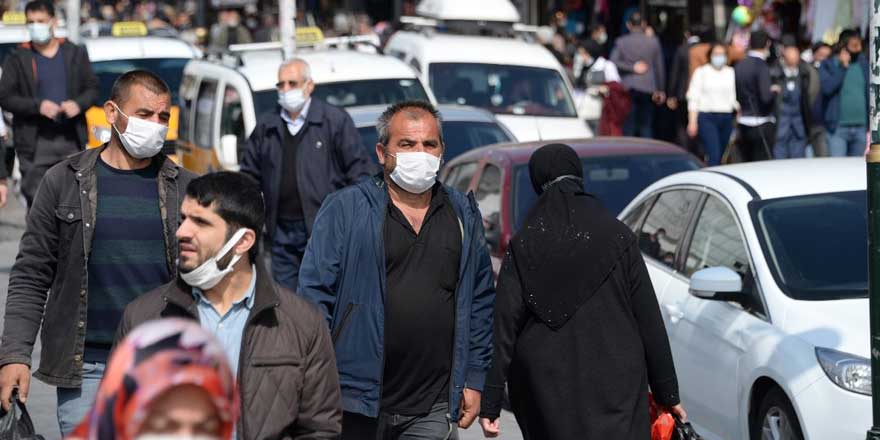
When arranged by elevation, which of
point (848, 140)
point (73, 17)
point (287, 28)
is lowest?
point (848, 140)

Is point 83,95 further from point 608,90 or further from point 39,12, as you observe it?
point 608,90

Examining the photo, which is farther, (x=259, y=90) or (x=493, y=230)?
(x=259, y=90)

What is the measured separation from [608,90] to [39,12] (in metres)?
8.94

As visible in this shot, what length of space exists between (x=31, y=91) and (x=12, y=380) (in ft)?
22.8

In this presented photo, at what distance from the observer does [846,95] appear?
16422 mm

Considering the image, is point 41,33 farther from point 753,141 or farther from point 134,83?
point 753,141

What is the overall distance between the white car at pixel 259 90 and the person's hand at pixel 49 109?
6.45 ft

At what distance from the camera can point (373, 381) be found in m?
5.53

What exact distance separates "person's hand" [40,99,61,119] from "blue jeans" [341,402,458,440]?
6.69 metres

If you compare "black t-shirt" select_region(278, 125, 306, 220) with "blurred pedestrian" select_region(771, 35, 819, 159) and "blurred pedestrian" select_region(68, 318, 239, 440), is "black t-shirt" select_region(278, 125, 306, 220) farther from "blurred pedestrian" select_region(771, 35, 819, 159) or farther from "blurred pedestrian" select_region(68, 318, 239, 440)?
"blurred pedestrian" select_region(771, 35, 819, 159)

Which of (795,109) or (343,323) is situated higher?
(343,323)

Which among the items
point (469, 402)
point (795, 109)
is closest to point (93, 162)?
point (469, 402)

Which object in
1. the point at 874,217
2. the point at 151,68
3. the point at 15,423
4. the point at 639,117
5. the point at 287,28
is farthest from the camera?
the point at 639,117

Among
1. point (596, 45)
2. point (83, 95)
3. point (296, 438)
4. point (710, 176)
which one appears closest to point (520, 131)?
point (83, 95)
